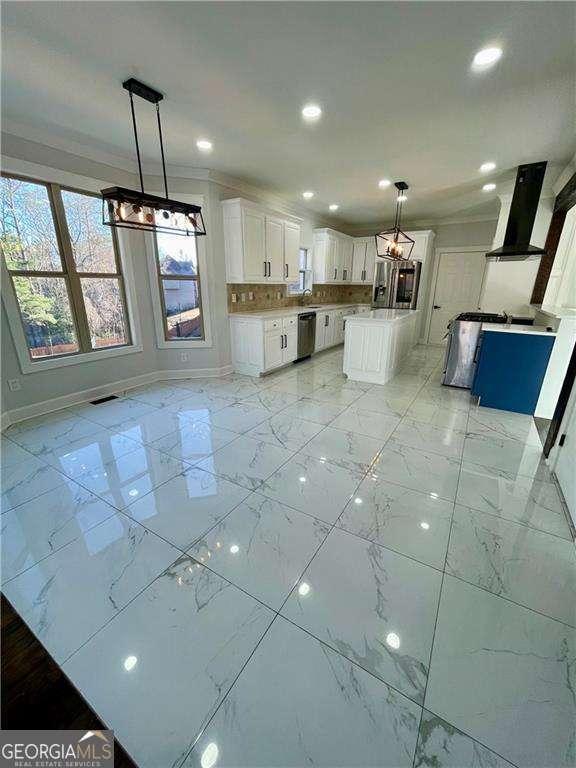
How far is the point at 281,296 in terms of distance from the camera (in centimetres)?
598

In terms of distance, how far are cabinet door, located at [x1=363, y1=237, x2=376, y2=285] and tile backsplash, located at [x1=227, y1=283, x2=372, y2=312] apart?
40 cm

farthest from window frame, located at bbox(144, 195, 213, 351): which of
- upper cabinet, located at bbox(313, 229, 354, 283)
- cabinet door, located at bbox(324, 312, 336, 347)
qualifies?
upper cabinet, located at bbox(313, 229, 354, 283)

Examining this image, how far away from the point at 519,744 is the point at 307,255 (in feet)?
21.9

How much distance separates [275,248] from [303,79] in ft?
9.51

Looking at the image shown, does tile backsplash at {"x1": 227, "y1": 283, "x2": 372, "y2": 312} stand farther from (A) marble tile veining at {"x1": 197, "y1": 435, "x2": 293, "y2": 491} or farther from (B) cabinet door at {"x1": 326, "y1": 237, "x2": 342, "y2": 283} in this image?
(A) marble tile veining at {"x1": 197, "y1": 435, "x2": 293, "y2": 491}

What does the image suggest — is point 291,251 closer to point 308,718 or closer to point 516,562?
point 516,562

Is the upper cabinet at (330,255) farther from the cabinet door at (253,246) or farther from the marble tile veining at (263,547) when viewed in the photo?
the marble tile veining at (263,547)

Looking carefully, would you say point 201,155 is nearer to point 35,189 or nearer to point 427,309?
point 35,189

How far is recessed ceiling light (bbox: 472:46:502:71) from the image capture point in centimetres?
188

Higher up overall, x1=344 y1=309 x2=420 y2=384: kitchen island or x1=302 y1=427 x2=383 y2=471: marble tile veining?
x1=344 y1=309 x2=420 y2=384: kitchen island

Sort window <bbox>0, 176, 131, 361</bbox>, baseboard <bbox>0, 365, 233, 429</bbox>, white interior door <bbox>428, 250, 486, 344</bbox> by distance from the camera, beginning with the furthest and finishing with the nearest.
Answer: white interior door <bbox>428, 250, 486, 344</bbox>
baseboard <bbox>0, 365, 233, 429</bbox>
window <bbox>0, 176, 131, 361</bbox>

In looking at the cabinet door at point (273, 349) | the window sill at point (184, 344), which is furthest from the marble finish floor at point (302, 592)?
the cabinet door at point (273, 349)

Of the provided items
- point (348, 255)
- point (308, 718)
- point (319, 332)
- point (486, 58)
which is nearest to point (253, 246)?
point (319, 332)

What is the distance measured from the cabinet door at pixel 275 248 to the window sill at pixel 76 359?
239 cm
